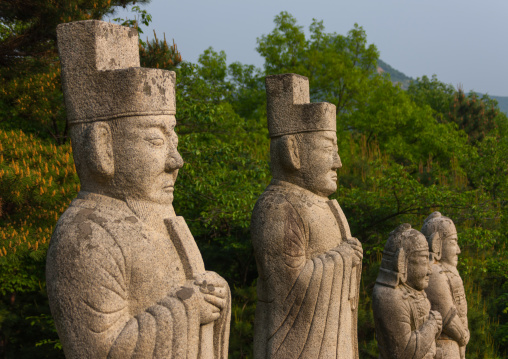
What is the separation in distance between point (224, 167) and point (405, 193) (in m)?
3.60

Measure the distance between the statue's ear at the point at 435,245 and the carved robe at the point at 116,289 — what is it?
4044 millimetres

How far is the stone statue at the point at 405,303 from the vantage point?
589 cm

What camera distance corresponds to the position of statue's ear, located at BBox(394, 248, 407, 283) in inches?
235

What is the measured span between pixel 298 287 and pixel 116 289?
2.21m

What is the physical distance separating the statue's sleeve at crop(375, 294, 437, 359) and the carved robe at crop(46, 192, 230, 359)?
9.13 ft

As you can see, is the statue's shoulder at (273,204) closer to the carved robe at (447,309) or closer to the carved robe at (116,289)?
the carved robe at (116,289)

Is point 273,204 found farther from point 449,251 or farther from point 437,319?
point 449,251

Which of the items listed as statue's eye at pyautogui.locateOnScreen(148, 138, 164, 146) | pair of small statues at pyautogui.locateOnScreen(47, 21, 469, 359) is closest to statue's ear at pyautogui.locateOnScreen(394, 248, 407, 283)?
pair of small statues at pyautogui.locateOnScreen(47, 21, 469, 359)

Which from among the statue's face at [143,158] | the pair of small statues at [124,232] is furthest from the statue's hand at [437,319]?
the statue's face at [143,158]

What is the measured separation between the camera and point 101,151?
3621mm

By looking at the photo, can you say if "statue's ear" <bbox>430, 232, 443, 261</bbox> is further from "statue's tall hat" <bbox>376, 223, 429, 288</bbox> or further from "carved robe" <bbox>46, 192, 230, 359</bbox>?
"carved robe" <bbox>46, 192, 230, 359</bbox>

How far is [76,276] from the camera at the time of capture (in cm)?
338

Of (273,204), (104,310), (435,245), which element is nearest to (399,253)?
(435,245)

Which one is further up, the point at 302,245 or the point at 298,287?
the point at 302,245
